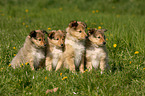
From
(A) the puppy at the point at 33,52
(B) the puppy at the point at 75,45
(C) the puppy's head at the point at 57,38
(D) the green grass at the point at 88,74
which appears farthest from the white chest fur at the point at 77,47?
(A) the puppy at the point at 33,52

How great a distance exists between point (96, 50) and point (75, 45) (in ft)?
1.91

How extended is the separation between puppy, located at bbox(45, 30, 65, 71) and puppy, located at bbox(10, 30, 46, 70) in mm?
196

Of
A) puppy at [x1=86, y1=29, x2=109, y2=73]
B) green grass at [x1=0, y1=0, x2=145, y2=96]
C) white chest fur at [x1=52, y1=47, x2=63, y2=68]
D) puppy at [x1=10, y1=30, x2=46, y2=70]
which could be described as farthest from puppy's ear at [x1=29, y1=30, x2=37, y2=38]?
puppy at [x1=86, y1=29, x2=109, y2=73]

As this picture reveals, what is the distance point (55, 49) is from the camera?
5.55 m

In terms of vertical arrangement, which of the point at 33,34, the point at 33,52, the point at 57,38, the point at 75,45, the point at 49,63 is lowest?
the point at 49,63

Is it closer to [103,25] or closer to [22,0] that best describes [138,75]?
[103,25]

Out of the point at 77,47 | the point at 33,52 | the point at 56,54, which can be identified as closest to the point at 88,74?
the point at 77,47

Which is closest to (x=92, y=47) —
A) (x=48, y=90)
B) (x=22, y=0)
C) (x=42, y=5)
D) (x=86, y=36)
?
(x=86, y=36)

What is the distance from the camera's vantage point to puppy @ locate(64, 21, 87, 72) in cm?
530

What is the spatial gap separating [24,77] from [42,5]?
418 inches

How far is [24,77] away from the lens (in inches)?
182

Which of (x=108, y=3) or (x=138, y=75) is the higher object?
(x=108, y=3)

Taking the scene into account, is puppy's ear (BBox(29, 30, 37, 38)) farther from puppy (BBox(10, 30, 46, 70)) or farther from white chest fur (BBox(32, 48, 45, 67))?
white chest fur (BBox(32, 48, 45, 67))

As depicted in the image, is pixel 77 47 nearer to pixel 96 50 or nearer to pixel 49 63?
pixel 96 50
